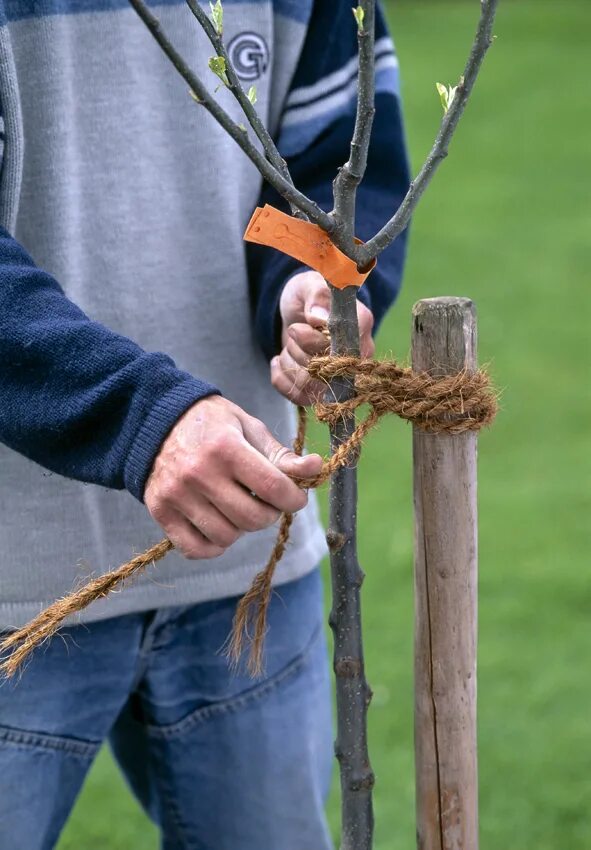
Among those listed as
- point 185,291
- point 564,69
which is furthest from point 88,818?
point 564,69

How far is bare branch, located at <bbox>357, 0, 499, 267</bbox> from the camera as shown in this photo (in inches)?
39.1

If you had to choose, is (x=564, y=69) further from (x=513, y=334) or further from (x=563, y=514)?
(x=563, y=514)

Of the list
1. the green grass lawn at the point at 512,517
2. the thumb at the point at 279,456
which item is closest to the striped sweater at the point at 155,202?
the thumb at the point at 279,456

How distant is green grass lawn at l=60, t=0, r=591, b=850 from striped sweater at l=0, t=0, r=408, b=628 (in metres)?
0.35

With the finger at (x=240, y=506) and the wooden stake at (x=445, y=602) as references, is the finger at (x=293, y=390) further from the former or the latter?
the finger at (x=240, y=506)

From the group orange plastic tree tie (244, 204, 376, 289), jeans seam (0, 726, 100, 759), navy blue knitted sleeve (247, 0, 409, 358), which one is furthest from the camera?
navy blue knitted sleeve (247, 0, 409, 358)

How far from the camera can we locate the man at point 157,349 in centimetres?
121

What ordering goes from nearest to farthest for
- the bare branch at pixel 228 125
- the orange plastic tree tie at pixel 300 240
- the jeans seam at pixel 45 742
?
the bare branch at pixel 228 125, the orange plastic tree tie at pixel 300 240, the jeans seam at pixel 45 742

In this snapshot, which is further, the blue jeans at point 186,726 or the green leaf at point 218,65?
the blue jeans at point 186,726

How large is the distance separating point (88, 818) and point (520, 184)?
560 cm

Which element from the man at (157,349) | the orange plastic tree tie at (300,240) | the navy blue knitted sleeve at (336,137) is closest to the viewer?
the orange plastic tree tie at (300,240)

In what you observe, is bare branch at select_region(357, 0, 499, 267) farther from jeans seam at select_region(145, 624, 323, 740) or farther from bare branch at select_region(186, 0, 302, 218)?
jeans seam at select_region(145, 624, 323, 740)

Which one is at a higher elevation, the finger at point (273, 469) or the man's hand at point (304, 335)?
the man's hand at point (304, 335)

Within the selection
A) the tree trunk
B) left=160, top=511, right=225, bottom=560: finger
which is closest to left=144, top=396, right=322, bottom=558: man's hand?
left=160, top=511, right=225, bottom=560: finger
